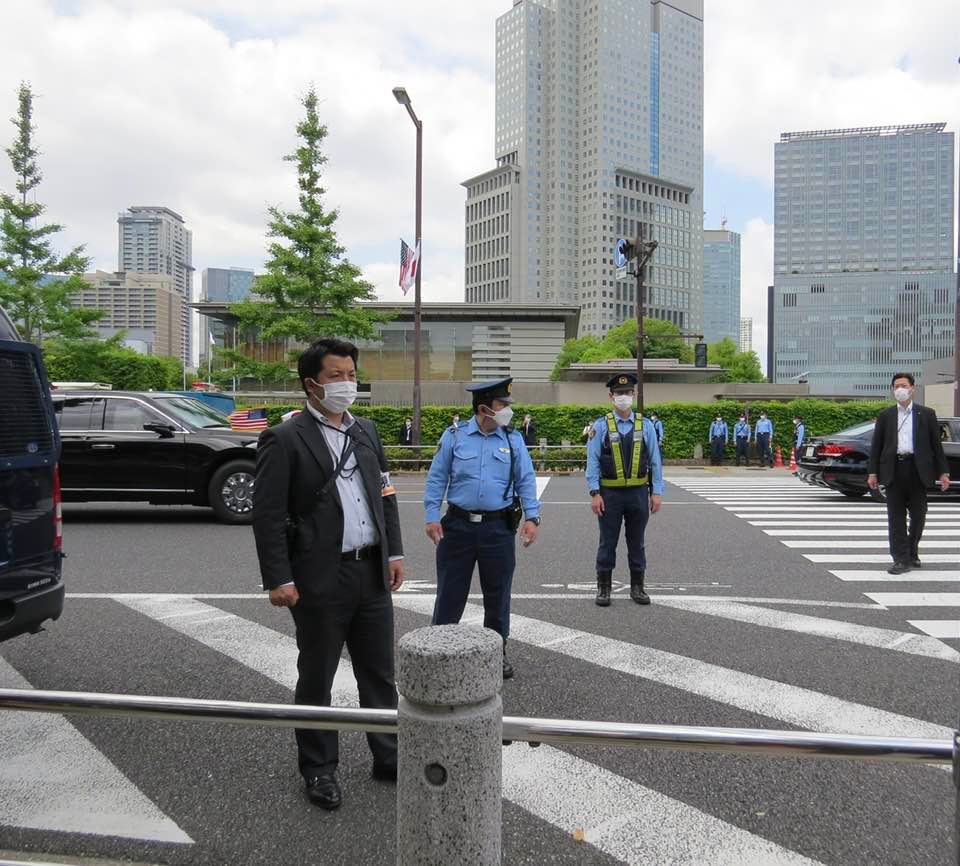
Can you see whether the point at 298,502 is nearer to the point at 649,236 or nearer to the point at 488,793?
the point at 488,793

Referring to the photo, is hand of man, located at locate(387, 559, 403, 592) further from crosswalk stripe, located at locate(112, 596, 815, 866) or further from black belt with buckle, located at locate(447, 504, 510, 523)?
black belt with buckle, located at locate(447, 504, 510, 523)

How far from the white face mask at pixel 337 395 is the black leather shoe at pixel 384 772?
153 centimetres

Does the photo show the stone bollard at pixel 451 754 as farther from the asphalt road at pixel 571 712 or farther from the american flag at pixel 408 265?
the american flag at pixel 408 265

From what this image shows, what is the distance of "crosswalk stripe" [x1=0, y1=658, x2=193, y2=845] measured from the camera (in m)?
3.08

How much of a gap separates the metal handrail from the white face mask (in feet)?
4.69

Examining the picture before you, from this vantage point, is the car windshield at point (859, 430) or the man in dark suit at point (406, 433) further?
the man in dark suit at point (406, 433)

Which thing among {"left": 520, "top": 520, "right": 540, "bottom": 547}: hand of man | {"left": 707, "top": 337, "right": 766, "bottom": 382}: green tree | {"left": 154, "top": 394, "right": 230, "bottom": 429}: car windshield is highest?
{"left": 707, "top": 337, "right": 766, "bottom": 382}: green tree

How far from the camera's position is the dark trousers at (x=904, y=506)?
26.9 ft

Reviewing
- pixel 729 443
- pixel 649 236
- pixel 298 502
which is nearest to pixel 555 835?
pixel 298 502

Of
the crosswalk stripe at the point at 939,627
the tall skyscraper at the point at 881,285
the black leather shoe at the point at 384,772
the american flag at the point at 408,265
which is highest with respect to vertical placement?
the tall skyscraper at the point at 881,285

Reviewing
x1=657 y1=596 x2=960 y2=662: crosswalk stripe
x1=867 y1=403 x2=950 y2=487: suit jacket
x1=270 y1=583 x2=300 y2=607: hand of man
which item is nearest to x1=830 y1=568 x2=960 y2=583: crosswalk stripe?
x1=867 y1=403 x2=950 y2=487: suit jacket

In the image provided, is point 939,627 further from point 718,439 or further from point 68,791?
point 718,439

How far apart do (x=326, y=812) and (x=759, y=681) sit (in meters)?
2.75

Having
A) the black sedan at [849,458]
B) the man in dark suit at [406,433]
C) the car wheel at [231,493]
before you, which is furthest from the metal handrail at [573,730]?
the man in dark suit at [406,433]
